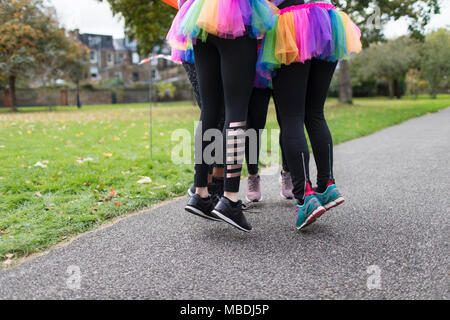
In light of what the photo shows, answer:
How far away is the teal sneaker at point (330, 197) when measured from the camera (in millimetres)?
2486

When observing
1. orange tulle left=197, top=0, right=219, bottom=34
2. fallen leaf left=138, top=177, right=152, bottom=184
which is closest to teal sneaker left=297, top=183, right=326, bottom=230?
orange tulle left=197, top=0, right=219, bottom=34

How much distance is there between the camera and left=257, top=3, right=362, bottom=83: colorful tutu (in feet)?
7.39

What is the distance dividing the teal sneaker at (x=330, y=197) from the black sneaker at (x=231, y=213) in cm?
60

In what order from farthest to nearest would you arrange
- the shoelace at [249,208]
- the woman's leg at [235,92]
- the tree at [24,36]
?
the tree at [24,36] < the shoelace at [249,208] < the woman's leg at [235,92]

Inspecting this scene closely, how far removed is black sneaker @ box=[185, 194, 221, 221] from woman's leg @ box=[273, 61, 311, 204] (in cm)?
58

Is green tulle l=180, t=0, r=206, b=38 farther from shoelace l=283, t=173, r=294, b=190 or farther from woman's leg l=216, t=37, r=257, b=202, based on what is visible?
shoelace l=283, t=173, r=294, b=190

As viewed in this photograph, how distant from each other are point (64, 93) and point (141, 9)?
24927 millimetres

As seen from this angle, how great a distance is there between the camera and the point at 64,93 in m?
36.0

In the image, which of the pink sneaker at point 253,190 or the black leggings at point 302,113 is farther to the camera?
the pink sneaker at point 253,190

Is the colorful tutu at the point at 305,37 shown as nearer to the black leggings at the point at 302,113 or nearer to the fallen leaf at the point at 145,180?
the black leggings at the point at 302,113

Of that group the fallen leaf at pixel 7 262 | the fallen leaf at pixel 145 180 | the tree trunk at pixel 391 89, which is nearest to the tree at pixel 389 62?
the tree trunk at pixel 391 89

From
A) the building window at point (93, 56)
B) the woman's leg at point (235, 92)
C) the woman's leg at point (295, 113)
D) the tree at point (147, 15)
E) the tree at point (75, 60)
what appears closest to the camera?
the woman's leg at point (235, 92)

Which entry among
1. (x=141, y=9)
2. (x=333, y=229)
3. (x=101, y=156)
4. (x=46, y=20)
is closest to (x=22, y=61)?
(x=46, y=20)
